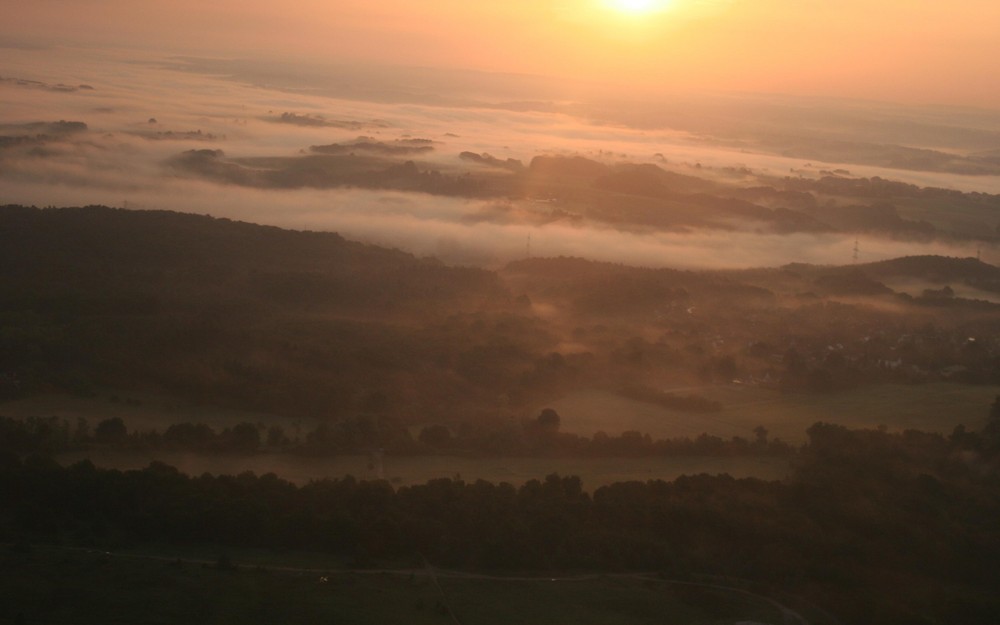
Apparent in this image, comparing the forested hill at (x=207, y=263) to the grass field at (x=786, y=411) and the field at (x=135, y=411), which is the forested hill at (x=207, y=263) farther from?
the grass field at (x=786, y=411)

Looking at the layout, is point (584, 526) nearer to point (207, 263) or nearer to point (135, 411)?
point (135, 411)

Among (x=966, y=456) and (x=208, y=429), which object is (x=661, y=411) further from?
(x=208, y=429)

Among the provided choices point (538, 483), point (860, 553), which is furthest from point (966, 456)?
point (538, 483)

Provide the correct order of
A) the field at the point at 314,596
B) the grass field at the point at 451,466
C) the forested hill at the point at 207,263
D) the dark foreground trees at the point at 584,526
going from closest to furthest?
the field at the point at 314,596
the dark foreground trees at the point at 584,526
the grass field at the point at 451,466
the forested hill at the point at 207,263

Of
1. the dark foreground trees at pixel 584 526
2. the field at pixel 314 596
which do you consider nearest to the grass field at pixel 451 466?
the dark foreground trees at pixel 584 526

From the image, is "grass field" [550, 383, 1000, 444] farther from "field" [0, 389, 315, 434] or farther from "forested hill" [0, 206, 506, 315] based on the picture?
"forested hill" [0, 206, 506, 315]

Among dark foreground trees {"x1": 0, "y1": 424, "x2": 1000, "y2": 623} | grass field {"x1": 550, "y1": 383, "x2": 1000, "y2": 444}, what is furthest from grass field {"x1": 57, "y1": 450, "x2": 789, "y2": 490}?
grass field {"x1": 550, "y1": 383, "x2": 1000, "y2": 444}

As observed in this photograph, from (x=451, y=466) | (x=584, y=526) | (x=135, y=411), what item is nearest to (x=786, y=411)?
(x=451, y=466)
